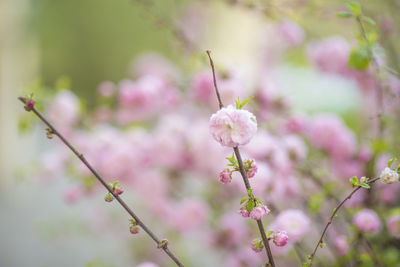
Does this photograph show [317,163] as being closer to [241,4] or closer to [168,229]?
[241,4]

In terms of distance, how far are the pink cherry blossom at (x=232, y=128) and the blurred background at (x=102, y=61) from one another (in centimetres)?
26

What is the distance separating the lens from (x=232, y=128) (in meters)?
0.31

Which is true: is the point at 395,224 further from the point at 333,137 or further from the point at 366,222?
the point at 333,137

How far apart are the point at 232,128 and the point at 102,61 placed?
2.51 metres

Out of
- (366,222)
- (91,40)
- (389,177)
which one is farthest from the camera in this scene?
(91,40)

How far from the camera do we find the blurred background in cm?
71

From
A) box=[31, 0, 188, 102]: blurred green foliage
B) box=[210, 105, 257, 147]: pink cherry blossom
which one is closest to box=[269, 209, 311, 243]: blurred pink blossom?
box=[210, 105, 257, 147]: pink cherry blossom

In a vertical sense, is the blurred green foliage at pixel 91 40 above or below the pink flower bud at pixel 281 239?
above

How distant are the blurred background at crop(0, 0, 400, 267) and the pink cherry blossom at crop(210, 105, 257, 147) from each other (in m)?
0.26

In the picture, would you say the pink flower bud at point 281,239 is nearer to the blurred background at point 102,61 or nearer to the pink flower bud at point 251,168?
the pink flower bud at point 251,168

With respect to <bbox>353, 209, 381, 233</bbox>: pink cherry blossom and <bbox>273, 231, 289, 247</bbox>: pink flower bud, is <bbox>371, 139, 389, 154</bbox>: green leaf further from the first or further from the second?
<bbox>273, 231, 289, 247</bbox>: pink flower bud

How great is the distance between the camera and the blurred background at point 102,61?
71 centimetres

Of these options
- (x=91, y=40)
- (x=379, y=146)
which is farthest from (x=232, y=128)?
(x=91, y=40)

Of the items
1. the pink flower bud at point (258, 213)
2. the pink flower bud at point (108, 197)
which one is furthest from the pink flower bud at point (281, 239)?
the pink flower bud at point (108, 197)
